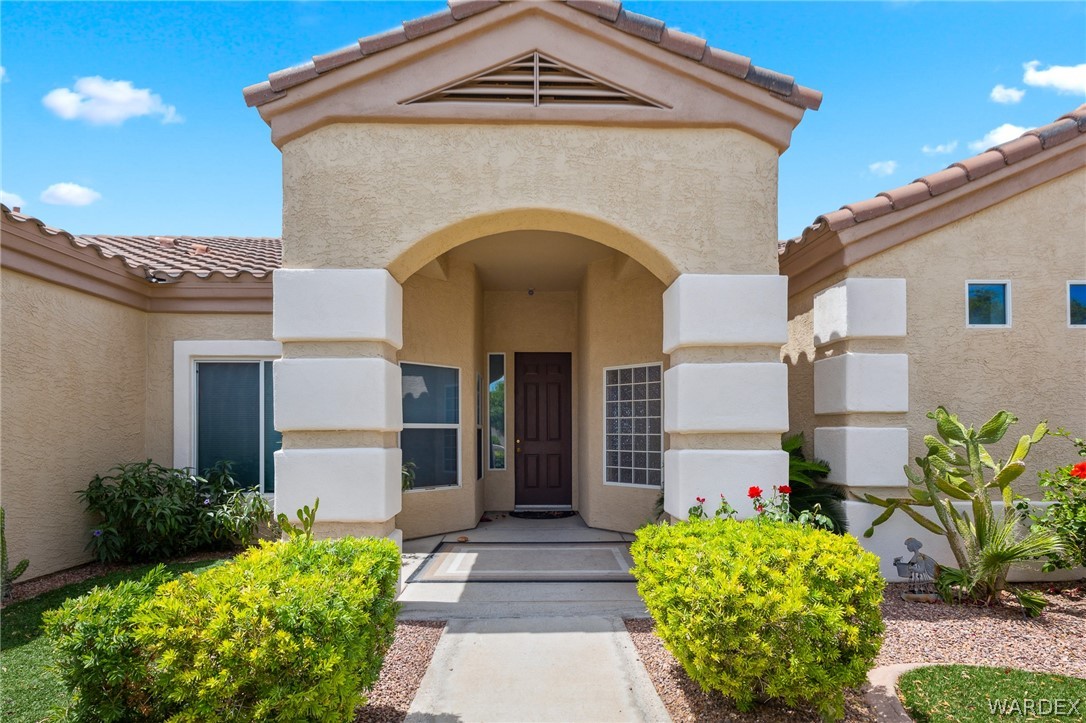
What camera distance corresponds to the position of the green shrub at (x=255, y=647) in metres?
2.86

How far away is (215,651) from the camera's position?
2.90 m

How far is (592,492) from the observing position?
32.3ft

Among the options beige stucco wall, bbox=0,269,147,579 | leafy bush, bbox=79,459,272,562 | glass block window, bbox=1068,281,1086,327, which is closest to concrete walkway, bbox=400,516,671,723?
leafy bush, bbox=79,459,272,562

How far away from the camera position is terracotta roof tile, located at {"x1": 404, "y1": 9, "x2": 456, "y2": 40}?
5648 millimetres

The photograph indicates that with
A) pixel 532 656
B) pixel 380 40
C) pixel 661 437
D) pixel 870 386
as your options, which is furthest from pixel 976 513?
pixel 380 40

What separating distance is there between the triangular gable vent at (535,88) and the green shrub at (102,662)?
15.2ft

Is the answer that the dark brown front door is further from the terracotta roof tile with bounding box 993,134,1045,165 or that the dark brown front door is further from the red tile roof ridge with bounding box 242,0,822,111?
the terracotta roof tile with bounding box 993,134,1045,165

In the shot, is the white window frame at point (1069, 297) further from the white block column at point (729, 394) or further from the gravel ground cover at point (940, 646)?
the white block column at point (729, 394)

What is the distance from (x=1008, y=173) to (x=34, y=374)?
10.4 metres

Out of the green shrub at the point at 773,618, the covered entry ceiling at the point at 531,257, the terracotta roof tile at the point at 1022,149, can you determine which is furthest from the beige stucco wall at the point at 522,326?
the green shrub at the point at 773,618

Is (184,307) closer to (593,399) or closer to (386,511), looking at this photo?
(386,511)

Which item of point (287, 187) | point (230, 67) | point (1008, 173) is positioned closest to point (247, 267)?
point (230, 67)

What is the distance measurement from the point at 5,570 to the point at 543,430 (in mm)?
7643

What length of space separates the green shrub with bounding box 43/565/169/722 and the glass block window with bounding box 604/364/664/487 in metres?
6.87
